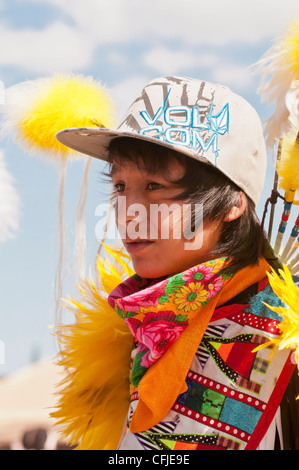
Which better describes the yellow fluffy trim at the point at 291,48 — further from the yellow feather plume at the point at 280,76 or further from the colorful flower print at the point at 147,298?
the colorful flower print at the point at 147,298

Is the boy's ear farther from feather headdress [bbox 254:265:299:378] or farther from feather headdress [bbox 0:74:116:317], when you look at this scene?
feather headdress [bbox 0:74:116:317]

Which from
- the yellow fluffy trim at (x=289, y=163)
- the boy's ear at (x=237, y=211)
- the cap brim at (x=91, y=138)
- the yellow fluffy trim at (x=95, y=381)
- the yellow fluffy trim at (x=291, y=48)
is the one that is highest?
the yellow fluffy trim at (x=291, y=48)

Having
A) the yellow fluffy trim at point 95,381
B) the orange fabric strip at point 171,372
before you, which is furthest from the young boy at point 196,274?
the yellow fluffy trim at point 95,381

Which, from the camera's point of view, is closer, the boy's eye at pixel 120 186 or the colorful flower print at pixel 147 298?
the colorful flower print at pixel 147 298

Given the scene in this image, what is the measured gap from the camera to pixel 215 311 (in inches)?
50.8

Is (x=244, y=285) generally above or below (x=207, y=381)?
above

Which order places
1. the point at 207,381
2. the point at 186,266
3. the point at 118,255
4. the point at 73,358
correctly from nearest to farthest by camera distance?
the point at 207,381 < the point at 186,266 < the point at 73,358 < the point at 118,255

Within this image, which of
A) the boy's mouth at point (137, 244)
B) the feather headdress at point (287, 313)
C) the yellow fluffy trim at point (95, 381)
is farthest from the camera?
the yellow fluffy trim at point (95, 381)

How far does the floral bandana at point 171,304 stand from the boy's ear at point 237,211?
5.1 inches

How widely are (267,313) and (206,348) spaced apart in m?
0.16

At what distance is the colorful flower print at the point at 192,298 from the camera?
1.25 meters

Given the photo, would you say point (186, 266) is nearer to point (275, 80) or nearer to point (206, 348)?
point (206, 348)

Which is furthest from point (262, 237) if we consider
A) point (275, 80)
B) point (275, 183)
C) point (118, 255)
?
point (118, 255)

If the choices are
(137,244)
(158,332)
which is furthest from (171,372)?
(137,244)
